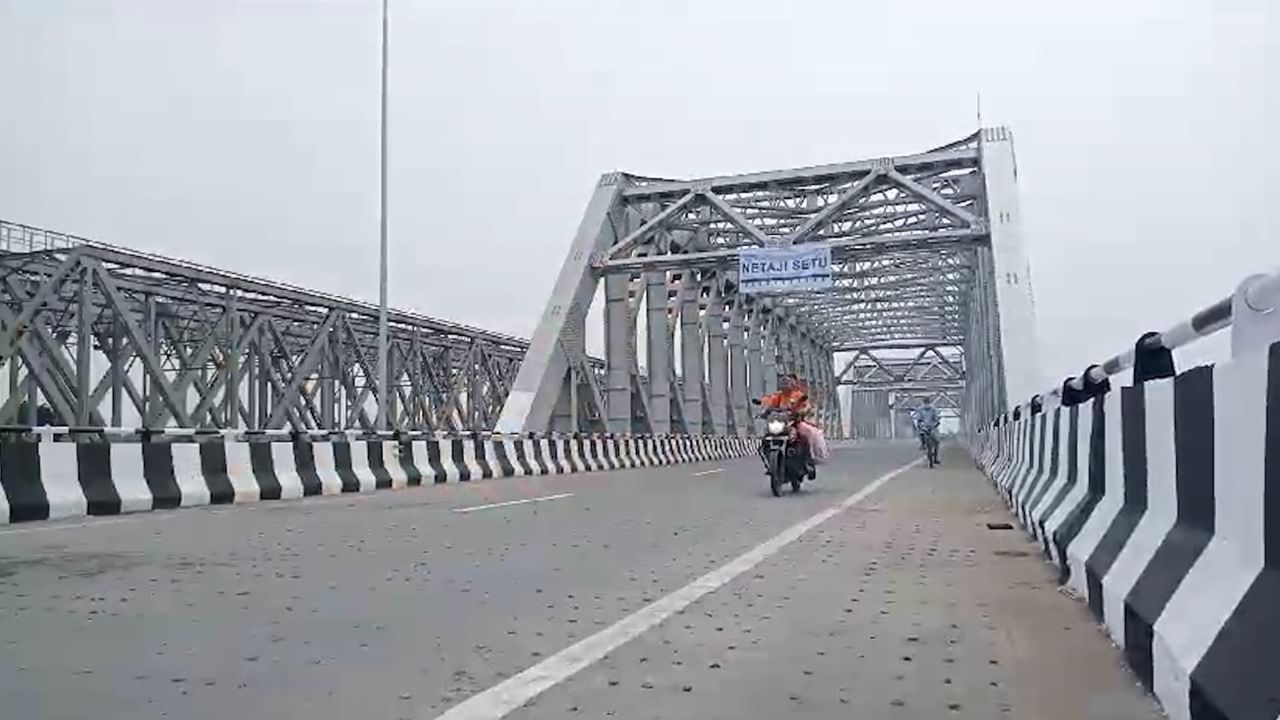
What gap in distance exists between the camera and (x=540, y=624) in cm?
532

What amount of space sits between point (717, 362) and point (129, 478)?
30.0 metres

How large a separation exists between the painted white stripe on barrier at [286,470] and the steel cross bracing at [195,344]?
1131cm

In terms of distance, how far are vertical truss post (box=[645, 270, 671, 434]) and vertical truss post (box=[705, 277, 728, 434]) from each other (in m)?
5.30

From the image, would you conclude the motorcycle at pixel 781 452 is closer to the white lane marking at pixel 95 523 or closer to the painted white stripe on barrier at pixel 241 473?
the painted white stripe on barrier at pixel 241 473

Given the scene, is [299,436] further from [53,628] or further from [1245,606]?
[1245,606]

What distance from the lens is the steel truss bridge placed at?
26016mm

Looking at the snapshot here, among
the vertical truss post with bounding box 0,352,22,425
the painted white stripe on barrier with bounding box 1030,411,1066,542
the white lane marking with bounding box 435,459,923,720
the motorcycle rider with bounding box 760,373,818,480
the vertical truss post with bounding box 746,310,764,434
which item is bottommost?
the white lane marking with bounding box 435,459,923,720

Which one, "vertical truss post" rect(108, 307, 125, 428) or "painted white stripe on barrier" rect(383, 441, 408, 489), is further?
"vertical truss post" rect(108, 307, 125, 428)

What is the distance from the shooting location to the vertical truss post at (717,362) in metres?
40.8

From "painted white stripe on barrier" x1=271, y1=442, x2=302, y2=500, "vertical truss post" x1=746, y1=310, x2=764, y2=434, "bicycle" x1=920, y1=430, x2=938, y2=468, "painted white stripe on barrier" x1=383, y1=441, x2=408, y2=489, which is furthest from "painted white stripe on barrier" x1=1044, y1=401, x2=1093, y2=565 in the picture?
"vertical truss post" x1=746, y1=310, x2=764, y2=434

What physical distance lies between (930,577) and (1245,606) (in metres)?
3.85

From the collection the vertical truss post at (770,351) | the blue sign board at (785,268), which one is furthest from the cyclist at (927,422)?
the vertical truss post at (770,351)

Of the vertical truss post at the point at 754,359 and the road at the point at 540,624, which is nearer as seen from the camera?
the road at the point at 540,624

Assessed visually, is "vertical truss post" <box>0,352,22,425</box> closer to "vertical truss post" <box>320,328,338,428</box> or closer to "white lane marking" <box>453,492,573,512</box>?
"vertical truss post" <box>320,328,338,428</box>
